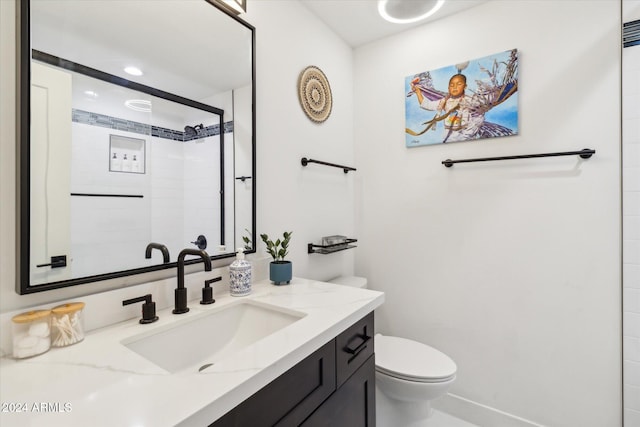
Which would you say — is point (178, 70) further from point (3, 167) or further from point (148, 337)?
point (148, 337)

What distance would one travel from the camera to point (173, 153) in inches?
42.2

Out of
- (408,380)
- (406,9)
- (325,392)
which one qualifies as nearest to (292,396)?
(325,392)

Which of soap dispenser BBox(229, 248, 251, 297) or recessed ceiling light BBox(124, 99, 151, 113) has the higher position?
recessed ceiling light BBox(124, 99, 151, 113)

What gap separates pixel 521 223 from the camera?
5.22ft

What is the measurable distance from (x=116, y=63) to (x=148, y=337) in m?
0.85

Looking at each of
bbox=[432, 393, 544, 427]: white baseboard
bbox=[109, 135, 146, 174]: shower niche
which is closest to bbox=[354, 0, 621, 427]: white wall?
bbox=[432, 393, 544, 427]: white baseboard

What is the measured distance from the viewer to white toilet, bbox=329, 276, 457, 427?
1366 mm

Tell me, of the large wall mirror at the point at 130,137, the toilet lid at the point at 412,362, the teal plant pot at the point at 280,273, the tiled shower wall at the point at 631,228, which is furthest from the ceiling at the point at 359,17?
the toilet lid at the point at 412,362

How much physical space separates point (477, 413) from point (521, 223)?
1129mm

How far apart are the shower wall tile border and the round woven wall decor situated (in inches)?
25.4

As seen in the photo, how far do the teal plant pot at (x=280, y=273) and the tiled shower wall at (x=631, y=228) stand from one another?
1.55 m

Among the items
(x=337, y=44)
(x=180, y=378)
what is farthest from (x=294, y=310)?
(x=337, y=44)

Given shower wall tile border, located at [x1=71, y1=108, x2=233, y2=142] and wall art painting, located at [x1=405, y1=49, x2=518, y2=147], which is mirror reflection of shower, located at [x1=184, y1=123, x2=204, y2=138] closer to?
shower wall tile border, located at [x1=71, y1=108, x2=233, y2=142]

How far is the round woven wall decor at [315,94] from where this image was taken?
1.67 m
